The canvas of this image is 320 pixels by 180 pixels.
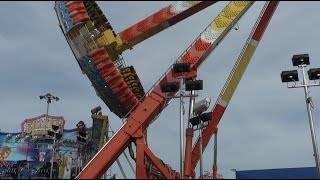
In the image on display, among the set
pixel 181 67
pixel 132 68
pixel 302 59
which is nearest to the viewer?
pixel 302 59

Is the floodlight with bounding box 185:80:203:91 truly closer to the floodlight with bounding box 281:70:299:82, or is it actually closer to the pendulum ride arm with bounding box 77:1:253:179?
the pendulum ride arm with bounding box 77:1:253:179

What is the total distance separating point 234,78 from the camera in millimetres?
34156

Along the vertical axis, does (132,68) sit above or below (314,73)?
above

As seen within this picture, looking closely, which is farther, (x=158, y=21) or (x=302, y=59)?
(x=158, y=21)

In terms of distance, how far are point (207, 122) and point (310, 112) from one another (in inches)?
326

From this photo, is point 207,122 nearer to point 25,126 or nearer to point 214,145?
point 214,145

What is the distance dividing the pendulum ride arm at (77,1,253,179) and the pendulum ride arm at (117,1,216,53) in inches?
98.7

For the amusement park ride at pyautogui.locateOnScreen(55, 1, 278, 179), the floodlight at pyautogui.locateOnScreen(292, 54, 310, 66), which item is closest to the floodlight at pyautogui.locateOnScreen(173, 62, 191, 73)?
the amusement park ride at pyautogui.locateOnScreen(55, 1, 278, 179)

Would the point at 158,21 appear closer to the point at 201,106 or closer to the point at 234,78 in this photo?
the point at 201,106

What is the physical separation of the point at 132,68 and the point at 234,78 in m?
7.60

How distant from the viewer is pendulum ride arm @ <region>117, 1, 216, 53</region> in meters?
29.9

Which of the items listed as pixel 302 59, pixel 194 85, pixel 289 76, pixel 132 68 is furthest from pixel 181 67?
pixel 302 59

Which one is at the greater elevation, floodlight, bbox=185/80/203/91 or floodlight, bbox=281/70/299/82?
floodlight, bbox=281/70/299/82

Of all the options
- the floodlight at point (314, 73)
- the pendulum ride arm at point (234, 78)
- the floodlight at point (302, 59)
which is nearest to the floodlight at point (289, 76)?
the floodlight at point (302, 59)
